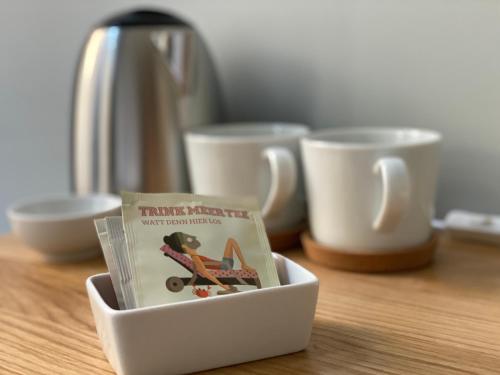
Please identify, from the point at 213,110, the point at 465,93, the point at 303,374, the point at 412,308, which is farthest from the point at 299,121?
the point at 303,374

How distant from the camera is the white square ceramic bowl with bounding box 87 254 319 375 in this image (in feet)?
1.41

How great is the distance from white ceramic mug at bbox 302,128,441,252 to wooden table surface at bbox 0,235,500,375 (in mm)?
38

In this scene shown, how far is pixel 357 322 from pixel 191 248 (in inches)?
5.9

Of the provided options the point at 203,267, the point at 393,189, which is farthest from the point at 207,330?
the point at 393,189

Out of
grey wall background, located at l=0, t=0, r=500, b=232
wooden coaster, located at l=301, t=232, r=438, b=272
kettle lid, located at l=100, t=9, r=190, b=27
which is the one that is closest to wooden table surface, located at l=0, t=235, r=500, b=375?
wooden coaster, located at l=301, t=232, r=438, b=272

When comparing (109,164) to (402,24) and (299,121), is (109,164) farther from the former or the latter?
(402,24)

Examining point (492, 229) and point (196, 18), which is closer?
point (492, 229)

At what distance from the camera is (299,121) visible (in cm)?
92

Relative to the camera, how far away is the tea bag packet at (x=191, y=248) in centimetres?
46

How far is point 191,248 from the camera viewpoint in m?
0.49

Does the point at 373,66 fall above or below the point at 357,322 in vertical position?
above

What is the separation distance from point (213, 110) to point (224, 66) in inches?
4.8

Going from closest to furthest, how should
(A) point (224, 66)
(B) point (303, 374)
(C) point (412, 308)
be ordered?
(B) point (303, 374)
(C) point (412, 308)
(A) point (224, 66)

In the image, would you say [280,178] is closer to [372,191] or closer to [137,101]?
[372,191]
